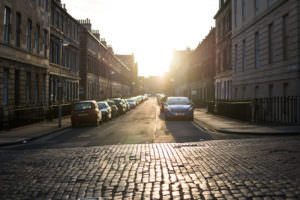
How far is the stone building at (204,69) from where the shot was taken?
1924 inches

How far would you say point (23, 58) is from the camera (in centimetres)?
2330

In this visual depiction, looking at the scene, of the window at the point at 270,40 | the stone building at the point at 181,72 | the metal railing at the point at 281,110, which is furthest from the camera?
the stone building at the point at 181,72

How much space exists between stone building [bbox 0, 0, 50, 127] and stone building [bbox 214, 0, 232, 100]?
19345 millimetres

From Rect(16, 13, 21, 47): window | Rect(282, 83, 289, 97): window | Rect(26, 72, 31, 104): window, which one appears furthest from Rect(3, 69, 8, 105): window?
Rect(282, 83, 289, 97): window

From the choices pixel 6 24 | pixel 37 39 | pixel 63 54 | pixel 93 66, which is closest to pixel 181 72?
pixel 93 66

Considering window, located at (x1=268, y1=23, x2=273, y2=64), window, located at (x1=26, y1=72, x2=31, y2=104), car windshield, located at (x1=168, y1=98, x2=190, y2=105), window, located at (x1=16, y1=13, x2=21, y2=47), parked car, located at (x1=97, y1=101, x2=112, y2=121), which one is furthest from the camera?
window, located at (x1=26, y1=72, x2=31, y2=104)

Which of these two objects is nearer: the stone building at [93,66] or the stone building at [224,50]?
the stone building at [224,50]

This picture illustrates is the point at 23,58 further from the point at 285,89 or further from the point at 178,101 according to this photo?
the point at 285,89

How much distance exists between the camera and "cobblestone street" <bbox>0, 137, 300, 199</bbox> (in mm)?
5266

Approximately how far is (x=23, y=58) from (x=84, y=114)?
7.40 m

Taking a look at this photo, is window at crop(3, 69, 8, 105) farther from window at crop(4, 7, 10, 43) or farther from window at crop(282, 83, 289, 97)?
window at crop(282, 83, 289, 97)

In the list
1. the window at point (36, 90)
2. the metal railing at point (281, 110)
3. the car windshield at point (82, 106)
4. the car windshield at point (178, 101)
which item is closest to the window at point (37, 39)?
the window at point (36, 90)

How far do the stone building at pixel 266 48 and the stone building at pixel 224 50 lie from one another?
5.78 metres

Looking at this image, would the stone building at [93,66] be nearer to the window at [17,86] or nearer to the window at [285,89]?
the window at [17,86]
